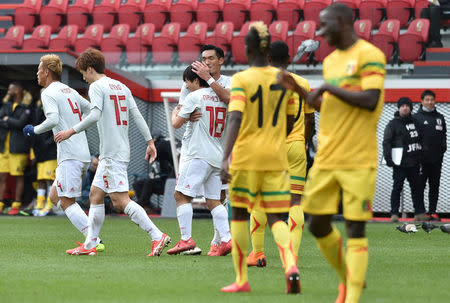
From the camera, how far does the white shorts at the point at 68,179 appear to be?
30.4 ft

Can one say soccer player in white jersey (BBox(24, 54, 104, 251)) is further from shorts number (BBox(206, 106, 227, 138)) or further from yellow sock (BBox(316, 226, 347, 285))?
yellow sock (BBox(316, 226, 347, 285))

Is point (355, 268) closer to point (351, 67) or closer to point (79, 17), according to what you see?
point (351, 67)

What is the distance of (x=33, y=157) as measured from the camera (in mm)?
16641

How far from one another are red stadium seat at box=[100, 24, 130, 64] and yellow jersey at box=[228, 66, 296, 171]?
1232cm

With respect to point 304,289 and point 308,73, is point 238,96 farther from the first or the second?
point 308,73

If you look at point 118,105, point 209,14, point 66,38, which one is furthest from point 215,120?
point 66,38

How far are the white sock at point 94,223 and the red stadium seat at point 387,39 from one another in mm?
9837

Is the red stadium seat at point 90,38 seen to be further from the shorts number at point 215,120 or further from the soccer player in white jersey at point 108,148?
the shorts number at point 215,120

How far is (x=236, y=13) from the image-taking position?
21.2m

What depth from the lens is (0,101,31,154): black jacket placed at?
16297mm

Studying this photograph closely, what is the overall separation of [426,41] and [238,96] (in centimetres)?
1334

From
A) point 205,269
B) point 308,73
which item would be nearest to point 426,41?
point 308,73

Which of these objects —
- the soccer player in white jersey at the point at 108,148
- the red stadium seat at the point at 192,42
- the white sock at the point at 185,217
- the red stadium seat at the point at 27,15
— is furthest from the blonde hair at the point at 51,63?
the red stadium seat at the point at 27,15

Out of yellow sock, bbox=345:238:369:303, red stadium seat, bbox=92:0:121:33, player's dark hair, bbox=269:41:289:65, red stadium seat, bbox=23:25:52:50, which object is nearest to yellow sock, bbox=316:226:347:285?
yellow sock, bbox=345:238:369:303
